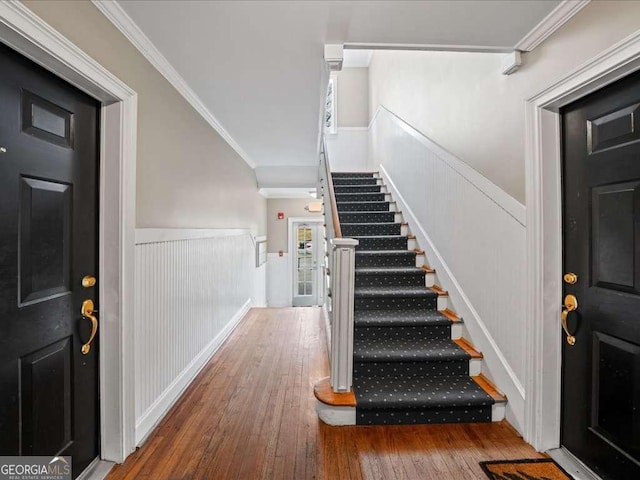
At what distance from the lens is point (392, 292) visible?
2.66 metres

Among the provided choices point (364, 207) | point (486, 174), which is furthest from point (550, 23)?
point (364, 207)

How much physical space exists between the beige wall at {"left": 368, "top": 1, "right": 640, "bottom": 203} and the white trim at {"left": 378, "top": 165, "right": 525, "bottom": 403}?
0.88 meters

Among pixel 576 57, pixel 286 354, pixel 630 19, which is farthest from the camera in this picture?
pixel 286 354

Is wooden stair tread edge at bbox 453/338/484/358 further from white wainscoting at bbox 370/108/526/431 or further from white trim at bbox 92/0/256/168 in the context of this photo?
white trim at bbox 92/0/256/168

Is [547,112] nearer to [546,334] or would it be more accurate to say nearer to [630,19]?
[630,19]

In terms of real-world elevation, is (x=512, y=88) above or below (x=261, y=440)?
above

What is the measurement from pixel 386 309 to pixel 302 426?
1.13 meters

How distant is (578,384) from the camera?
1581mm

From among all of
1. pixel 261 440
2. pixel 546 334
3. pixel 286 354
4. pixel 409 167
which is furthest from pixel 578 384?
pixel 409 167

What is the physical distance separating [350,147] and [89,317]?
18.5 ft

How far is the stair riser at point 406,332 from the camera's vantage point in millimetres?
2389

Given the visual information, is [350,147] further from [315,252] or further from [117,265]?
[117,265]

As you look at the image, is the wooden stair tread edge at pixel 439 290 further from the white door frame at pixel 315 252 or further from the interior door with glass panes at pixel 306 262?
the interior door with glass panes at pixel 306 262

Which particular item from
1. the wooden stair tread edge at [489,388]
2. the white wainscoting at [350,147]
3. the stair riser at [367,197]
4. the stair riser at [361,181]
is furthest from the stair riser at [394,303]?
the white wainscoting at [350,147]
